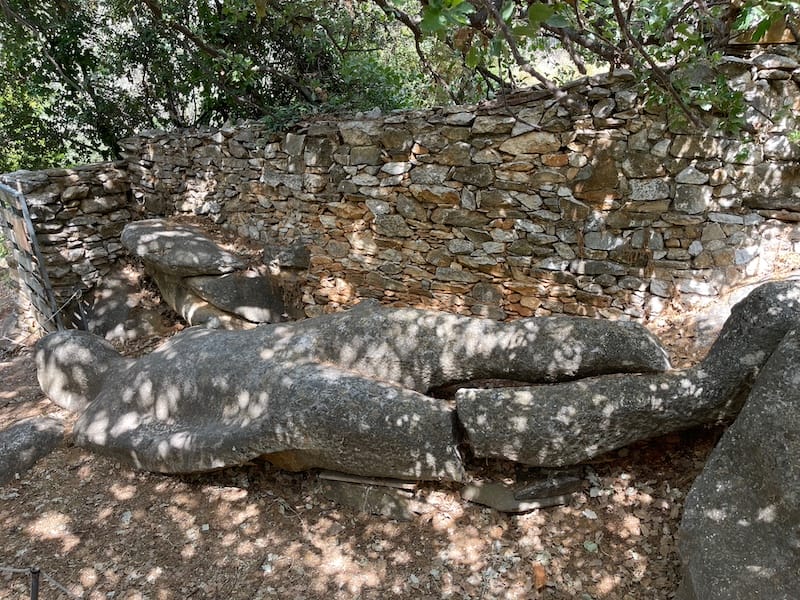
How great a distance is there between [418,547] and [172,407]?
1842 millimetres

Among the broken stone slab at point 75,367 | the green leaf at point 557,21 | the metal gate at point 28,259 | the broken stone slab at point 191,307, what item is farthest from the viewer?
the metal gate at point 28,259

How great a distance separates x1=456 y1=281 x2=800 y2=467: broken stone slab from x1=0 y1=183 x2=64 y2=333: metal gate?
560 centimetres

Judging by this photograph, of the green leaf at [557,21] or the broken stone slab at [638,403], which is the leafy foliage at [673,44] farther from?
the broken stone slab at [638,403]

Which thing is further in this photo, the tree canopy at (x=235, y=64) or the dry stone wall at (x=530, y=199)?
the tree canopy at (x=235, y=64)

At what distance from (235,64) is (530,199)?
11.0 ft

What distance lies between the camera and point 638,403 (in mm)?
2404

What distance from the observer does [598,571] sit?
231 centimetres

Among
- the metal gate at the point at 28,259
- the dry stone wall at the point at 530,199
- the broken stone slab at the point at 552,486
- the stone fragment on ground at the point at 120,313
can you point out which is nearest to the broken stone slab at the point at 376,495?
the broken stone slab at the point at 552,486

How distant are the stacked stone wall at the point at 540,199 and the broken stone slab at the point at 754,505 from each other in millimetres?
1490

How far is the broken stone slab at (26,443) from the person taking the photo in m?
3.43

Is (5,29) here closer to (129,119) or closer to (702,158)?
(129,119)

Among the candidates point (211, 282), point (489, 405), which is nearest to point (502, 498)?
point (489, 405)

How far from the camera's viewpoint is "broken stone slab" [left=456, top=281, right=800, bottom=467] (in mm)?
2344

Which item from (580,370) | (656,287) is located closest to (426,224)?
(656,287)
